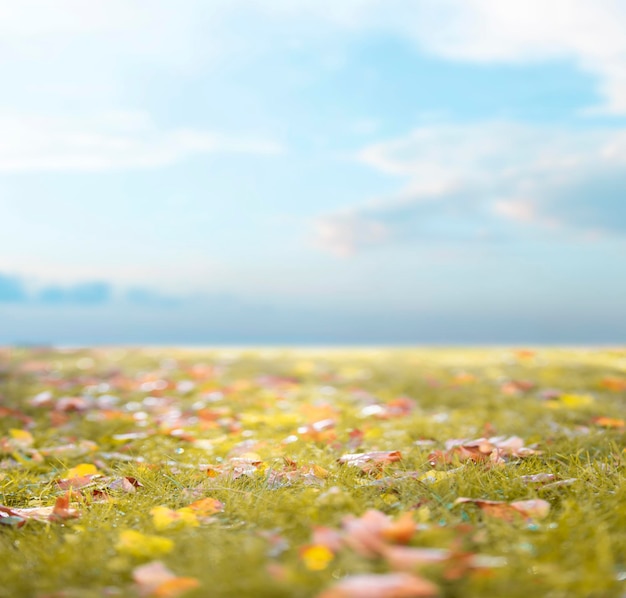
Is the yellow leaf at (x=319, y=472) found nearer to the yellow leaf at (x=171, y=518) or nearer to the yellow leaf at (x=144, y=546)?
the yellow leaf at (x=171, y=518)

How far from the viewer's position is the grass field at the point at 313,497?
4.75 feet

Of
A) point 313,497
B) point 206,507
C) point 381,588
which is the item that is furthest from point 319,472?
point 381,588

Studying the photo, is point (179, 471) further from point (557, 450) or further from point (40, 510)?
point (557, 450)

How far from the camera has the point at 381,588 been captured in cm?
124

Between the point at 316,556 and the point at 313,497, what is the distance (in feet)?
1.50

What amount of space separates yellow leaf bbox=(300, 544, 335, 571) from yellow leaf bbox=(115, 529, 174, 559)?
407 mm

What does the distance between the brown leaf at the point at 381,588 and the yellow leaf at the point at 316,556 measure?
18 cm

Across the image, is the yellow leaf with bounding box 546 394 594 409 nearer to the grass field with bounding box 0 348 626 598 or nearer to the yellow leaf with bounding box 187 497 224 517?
the grass field with bounding box 0 348 626 598

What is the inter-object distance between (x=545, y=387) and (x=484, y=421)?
5.22 ft

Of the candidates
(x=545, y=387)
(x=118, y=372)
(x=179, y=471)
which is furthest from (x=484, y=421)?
(x=118, y=372)

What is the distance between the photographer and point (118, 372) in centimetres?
603

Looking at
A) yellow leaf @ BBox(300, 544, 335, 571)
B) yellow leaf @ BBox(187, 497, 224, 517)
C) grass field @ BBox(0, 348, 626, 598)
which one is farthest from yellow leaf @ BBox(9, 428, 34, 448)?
yellow leaf @ BBox(300, 544, 335, 571)

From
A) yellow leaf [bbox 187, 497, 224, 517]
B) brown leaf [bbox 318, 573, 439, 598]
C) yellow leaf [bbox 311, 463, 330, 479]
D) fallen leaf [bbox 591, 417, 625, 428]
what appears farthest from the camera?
fallen leaf [bbox 591, 417, 625, 428]

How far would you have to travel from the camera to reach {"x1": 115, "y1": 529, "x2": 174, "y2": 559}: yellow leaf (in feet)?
5.49
